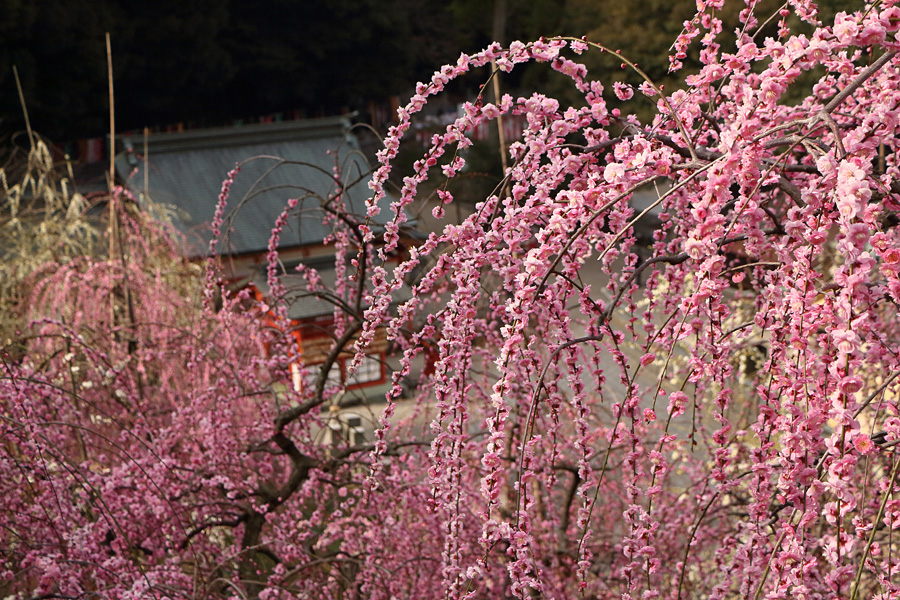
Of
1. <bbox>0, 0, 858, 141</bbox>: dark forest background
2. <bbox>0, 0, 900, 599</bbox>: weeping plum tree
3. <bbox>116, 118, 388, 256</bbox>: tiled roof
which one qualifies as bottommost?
<bbox>0, 0, 900, 599</bbox>: weeping plum tree

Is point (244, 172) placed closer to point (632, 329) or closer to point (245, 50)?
point (245, 50)

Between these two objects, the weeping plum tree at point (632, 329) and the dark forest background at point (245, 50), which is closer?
the weeping plum tree at point (632, 329)

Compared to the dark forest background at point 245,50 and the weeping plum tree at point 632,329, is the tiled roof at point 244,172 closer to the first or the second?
the dark forest background at point 245,50

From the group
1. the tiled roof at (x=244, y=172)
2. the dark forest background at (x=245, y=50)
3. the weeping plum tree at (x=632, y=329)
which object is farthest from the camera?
the dark forest background at (x=245, y=50)

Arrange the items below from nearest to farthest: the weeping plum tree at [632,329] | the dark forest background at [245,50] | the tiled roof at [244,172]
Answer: the weeping plum tree at [632,329], the tiled roof at [244,172], the dark forest background at [245,50]

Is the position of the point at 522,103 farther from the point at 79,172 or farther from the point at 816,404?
the point at 79,172

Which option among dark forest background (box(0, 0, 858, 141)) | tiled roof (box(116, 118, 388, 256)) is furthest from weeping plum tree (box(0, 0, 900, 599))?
dark forest background (box(0, 0, 858, 141))

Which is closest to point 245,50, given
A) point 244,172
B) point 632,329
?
point 244,172

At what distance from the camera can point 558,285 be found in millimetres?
1426

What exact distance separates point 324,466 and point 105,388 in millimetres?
2221

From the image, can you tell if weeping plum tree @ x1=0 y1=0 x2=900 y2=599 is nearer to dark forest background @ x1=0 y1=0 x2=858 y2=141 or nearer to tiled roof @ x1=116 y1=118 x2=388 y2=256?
tiled roof @ x1=116 y1=118 x2=388 y2=256

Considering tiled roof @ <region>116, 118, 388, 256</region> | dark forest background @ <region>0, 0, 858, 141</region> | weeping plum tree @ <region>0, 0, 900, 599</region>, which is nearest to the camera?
weeping plum tree @ <region>0, 0, 900, 599</region>

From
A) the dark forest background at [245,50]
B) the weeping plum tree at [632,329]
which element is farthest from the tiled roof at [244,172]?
the weeping plum tree at [632,329]

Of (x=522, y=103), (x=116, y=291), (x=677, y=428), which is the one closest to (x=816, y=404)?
(x=522, y=103)
